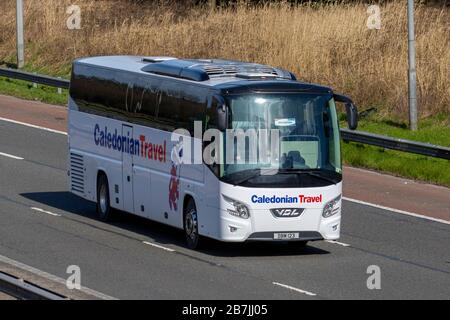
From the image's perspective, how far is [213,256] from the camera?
18.8m

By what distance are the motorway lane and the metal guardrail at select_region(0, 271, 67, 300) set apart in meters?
1.29

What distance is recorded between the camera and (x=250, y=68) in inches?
797

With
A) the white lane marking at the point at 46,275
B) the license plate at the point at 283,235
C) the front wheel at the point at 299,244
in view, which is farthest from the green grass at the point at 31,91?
the white lane marking at the point at 46,275

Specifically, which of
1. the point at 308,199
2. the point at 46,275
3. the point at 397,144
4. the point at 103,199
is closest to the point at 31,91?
the point at 397,144

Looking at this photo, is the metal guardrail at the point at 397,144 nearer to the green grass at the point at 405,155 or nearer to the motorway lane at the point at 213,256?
the green grass at the point at 405,155

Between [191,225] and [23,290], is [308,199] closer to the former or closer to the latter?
[191,225]

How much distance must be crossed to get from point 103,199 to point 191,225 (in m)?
3.40

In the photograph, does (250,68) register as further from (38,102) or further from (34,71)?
(34,71)

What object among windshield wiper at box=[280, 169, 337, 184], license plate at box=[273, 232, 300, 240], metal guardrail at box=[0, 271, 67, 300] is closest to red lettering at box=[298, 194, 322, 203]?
windshield wiper at box=[280, 169, 337, 184]

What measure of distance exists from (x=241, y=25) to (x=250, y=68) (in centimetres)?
1918

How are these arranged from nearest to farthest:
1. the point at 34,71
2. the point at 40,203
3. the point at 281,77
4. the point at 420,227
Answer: the point at 281,77
the point at 420,227
the point at 40,203
the point at 34,71

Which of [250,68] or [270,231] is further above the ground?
[250,68]
